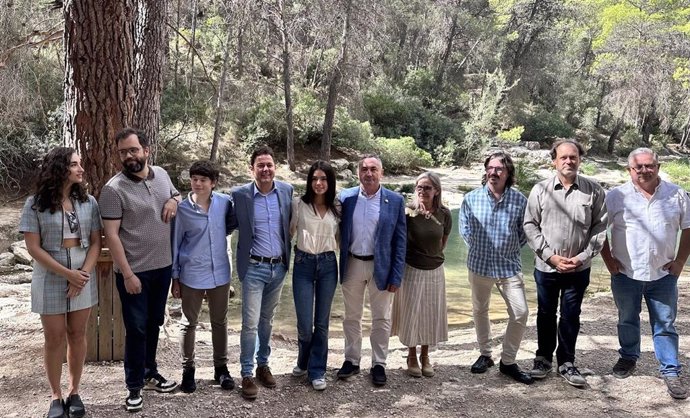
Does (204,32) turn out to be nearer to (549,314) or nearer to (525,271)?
(525,271)

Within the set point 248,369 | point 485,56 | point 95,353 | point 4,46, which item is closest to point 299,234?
point 248,369

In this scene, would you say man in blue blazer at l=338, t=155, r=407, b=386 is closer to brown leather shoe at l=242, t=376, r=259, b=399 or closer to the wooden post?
brown leather shoe at l=242, t=376, r=259, b=399

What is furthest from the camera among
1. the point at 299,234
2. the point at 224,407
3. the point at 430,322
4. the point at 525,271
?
the point at 525,271

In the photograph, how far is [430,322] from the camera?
367cm

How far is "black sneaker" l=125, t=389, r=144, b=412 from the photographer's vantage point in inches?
119

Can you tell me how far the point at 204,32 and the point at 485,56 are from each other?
20.3 meters

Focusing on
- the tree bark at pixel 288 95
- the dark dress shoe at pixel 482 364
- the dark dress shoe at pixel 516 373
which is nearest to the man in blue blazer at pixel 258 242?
the dark dress shoe at pixel 482 364

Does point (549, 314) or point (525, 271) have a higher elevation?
point (549, 314)

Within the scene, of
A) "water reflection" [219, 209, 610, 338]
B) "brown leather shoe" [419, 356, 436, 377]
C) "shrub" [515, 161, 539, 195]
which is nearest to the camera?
"brown leather shoe" [419, 356, 436, 377]

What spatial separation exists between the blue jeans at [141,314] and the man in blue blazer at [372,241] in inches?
46.8

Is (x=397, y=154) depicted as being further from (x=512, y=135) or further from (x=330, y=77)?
(x=512, y=135)

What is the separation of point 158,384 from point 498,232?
2.53 m

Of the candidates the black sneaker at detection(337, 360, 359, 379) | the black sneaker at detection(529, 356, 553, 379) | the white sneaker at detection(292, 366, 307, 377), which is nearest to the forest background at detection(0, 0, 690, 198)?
the white sneaker at detection(292, 366, 307, 377)

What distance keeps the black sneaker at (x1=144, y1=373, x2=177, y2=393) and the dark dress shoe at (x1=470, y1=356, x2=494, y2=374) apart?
2194 millimetres
